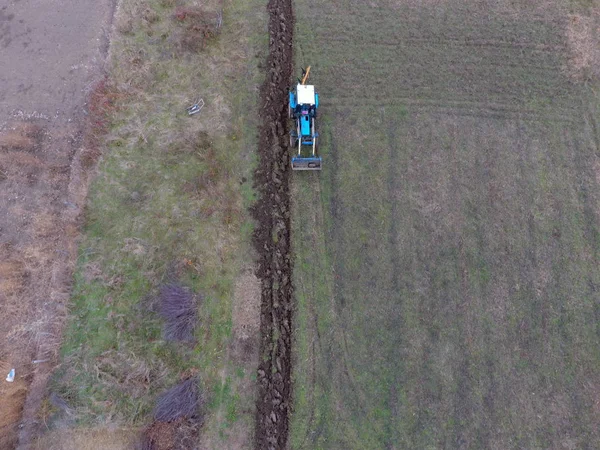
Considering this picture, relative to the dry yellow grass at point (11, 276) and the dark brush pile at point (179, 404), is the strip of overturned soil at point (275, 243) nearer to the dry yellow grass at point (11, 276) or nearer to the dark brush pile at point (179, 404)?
the dark brush pile at point (179, 404)

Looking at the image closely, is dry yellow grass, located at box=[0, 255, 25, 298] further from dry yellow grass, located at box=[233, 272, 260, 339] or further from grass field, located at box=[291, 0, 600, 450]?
grass field, located at box=[291, 0, 600, 450]

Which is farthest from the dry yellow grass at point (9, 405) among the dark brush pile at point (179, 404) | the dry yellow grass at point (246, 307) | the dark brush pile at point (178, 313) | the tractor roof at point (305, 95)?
the tractor roof at point (305, 95)

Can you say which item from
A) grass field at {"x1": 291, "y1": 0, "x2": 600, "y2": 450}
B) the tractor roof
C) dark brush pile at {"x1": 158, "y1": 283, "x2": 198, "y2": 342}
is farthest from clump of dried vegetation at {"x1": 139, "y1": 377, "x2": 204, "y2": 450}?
the tractor roof

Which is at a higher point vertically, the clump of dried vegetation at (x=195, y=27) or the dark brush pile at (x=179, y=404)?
the clump of dried vegetation at (x=195, y=27)

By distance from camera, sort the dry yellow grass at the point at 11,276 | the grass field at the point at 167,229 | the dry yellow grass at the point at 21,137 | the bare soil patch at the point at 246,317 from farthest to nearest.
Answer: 1. the dry yellow grass at the point at 21,137
2. the dry yellow grass at the point at 11,276
3. the bare soil patch at the point at 246,317
4. the grass field at the point at 167,229

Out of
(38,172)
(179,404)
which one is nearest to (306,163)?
(179,404)

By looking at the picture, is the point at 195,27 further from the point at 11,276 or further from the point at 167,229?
the point at 11,276
